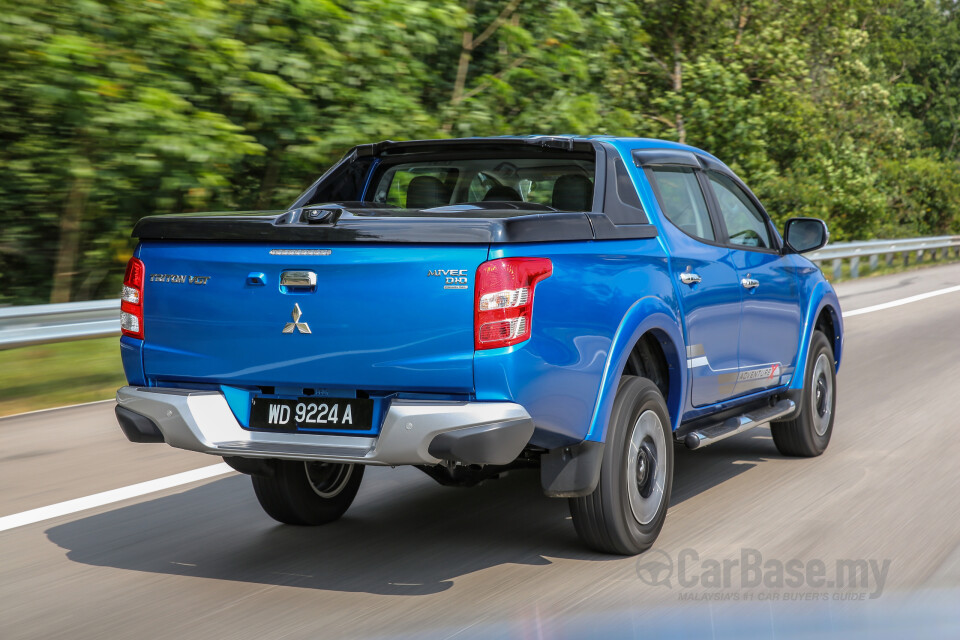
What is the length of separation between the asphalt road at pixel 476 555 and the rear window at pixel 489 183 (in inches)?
59.3

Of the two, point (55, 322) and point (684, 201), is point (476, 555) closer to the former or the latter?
point (684, 201)

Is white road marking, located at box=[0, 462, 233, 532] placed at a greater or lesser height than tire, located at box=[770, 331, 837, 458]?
→ lesser

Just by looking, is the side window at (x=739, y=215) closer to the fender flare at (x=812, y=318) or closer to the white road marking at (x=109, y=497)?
Answer: the fender flare at (x=812, y=318)

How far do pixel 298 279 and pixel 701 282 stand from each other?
211cm

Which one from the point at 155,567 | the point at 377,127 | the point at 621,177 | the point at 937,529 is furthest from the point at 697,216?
the point at 377,127

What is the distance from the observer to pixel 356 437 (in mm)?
4375

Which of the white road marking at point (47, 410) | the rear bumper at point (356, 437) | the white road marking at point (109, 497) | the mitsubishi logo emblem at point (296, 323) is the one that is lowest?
the white road marking at point (47, 410)

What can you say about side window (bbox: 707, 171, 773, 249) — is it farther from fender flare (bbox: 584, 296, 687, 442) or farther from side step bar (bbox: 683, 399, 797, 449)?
fender flare (bbox: 584, 296, 687, 442)

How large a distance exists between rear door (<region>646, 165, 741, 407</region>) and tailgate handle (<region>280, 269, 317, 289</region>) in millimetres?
1771

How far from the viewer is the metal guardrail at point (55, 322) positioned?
8.92m

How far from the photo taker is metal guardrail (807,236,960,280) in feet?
71.5

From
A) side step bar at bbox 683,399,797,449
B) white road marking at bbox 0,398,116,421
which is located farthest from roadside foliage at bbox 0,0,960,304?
side step bar at bbox 683,399,797,449

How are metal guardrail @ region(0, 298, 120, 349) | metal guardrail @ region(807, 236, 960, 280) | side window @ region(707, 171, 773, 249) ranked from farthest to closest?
1. metal guardrail @ region(807, 236, 960, 280)
2. metal guardrail @ region(0, 298, 120, 349)
3. side window @ region(707, 171, 773, 249)

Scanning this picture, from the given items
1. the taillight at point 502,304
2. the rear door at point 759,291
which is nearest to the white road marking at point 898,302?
the rear door at point 759,291
